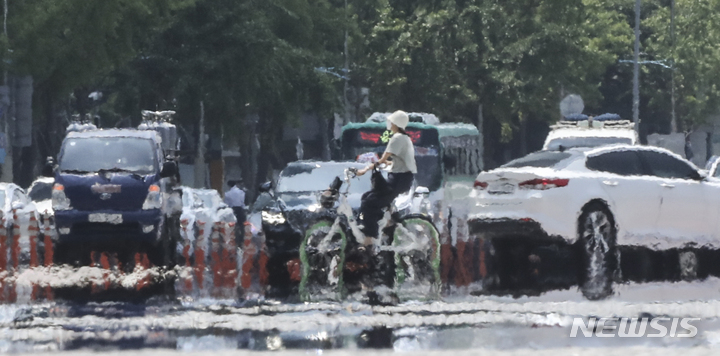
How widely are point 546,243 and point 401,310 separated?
427 centimetres

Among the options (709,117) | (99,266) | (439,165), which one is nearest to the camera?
(99,266)

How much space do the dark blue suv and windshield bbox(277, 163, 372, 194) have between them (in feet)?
5.86

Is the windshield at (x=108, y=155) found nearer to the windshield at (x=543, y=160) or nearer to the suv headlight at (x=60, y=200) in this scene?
the suv headlight at (x=60, y=200)

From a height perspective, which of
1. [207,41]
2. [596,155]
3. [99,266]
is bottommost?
[99,266]

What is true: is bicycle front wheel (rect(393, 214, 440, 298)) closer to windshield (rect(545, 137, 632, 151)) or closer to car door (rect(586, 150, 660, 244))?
car door (rect(586, 150, 660, 244))

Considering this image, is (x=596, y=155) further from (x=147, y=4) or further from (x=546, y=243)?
(x=147, y=4)

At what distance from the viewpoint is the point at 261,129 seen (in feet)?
153

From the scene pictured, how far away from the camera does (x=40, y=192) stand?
27.8m

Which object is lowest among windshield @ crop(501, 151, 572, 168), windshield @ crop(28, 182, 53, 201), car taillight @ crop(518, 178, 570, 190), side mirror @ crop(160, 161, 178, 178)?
windshield @ crop(28, 182, 53, 201)

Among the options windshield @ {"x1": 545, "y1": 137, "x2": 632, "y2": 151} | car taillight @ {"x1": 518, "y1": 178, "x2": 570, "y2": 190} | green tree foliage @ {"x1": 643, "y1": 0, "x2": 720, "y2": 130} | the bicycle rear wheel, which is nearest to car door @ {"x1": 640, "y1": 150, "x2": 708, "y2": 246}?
car taillight @ {"x1": 518, "y1": 178, "x2": 570, "y2": 190}

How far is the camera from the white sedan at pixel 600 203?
663 inches

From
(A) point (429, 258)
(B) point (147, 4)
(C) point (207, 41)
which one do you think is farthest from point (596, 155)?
(C) point (207, 41)

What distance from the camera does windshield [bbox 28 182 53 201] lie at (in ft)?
90.2

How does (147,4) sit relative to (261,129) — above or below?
above
